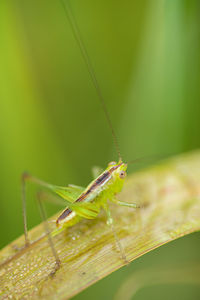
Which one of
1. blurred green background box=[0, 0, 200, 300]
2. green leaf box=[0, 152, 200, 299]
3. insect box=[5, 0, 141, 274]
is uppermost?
blurred green background box=[0, 0, 200, 300]

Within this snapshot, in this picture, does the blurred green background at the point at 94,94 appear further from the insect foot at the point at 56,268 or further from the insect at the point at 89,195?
A: the insect foot at the point at 56,268

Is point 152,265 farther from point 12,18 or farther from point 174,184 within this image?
point 12,18

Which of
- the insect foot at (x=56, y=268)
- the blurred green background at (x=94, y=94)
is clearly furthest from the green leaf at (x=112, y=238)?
the blurred green background at (x=94, y=94)

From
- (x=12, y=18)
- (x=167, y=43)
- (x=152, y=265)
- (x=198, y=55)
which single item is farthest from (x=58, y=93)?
(x=152, y=265)

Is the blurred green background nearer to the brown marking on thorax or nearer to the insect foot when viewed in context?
the brown marking on thorax

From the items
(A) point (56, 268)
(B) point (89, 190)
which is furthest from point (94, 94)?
(A) point (56, 268)

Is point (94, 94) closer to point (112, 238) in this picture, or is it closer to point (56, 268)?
point (112, 238)

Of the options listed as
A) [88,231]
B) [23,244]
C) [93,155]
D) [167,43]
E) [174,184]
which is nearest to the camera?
[23,244]

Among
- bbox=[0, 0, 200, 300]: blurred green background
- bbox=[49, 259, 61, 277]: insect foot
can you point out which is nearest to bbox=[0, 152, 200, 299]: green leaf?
bbox=[49, 259, 61, 277]: insect foot
